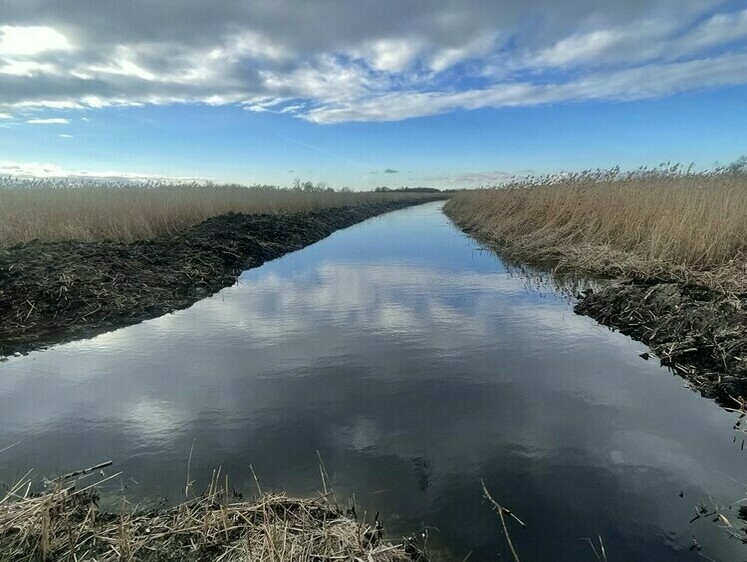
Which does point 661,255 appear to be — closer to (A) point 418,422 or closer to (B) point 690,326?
(B) point 690,326

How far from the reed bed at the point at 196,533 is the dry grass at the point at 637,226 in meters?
6.08

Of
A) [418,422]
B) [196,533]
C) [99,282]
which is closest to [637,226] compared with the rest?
[418,422]

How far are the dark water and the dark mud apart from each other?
0.23m

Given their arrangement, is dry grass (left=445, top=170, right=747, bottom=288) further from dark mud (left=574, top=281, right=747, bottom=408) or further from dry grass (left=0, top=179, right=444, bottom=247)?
dry grass (left=0, top=179, right=444, bottom=247)

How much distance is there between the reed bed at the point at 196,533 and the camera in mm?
2066

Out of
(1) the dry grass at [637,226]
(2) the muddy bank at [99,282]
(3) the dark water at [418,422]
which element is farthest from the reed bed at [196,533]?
(1) the dry grass at [637,226]

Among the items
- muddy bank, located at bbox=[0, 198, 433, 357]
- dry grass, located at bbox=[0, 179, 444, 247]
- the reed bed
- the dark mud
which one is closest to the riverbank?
the dark mud

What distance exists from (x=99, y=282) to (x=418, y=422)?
573 cm

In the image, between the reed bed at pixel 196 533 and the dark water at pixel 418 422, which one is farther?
the dark water at pixel 418 422

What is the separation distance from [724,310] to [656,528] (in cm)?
358

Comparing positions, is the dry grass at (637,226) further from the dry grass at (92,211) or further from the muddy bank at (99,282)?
the dry grass at (92,211)

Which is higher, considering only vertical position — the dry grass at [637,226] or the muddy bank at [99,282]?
the dry grass at [637,226]

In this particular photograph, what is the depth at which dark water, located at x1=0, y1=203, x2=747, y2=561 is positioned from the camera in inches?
100

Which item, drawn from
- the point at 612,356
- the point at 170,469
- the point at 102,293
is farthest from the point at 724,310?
the point at 102,293
